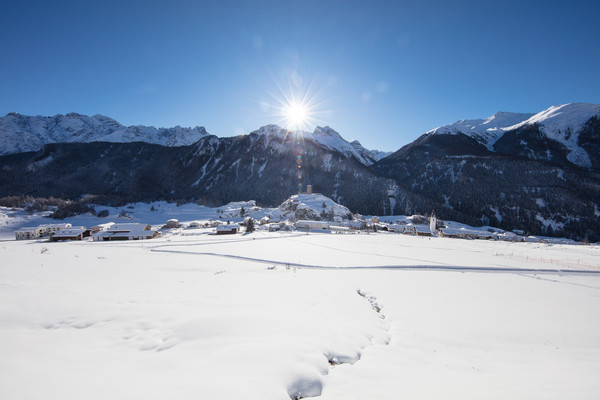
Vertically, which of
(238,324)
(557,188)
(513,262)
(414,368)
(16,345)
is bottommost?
(513,262)

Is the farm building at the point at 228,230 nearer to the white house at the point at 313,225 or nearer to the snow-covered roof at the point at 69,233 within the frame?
the white house at the point at 313,225

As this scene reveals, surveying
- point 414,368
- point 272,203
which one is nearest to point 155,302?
point 414,368

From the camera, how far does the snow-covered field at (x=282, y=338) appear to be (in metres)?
4.59

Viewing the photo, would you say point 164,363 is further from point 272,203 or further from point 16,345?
point 272,203

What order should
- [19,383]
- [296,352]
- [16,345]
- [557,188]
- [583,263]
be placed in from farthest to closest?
[557,188] < [583,263] < [296,352] < [16,345] < [19,383]

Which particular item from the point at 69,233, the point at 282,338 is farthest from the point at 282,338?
the point at 69,233

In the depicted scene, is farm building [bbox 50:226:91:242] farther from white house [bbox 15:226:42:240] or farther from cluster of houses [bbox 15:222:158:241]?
white house [bbox 15:226:42:240]

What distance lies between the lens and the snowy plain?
181 inches

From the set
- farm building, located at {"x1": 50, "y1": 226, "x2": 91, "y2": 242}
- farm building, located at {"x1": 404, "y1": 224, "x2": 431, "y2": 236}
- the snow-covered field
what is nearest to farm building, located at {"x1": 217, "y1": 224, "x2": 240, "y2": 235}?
farm building, located at {"x1": 50, "y1": 226, "x2": 91, "y2": 242}

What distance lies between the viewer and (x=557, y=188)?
148 metres

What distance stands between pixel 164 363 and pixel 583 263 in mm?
37772

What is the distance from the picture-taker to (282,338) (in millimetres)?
6633

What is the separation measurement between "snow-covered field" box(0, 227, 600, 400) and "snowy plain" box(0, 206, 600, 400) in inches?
1.7

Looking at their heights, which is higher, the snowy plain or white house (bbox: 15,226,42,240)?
the snowy plain
